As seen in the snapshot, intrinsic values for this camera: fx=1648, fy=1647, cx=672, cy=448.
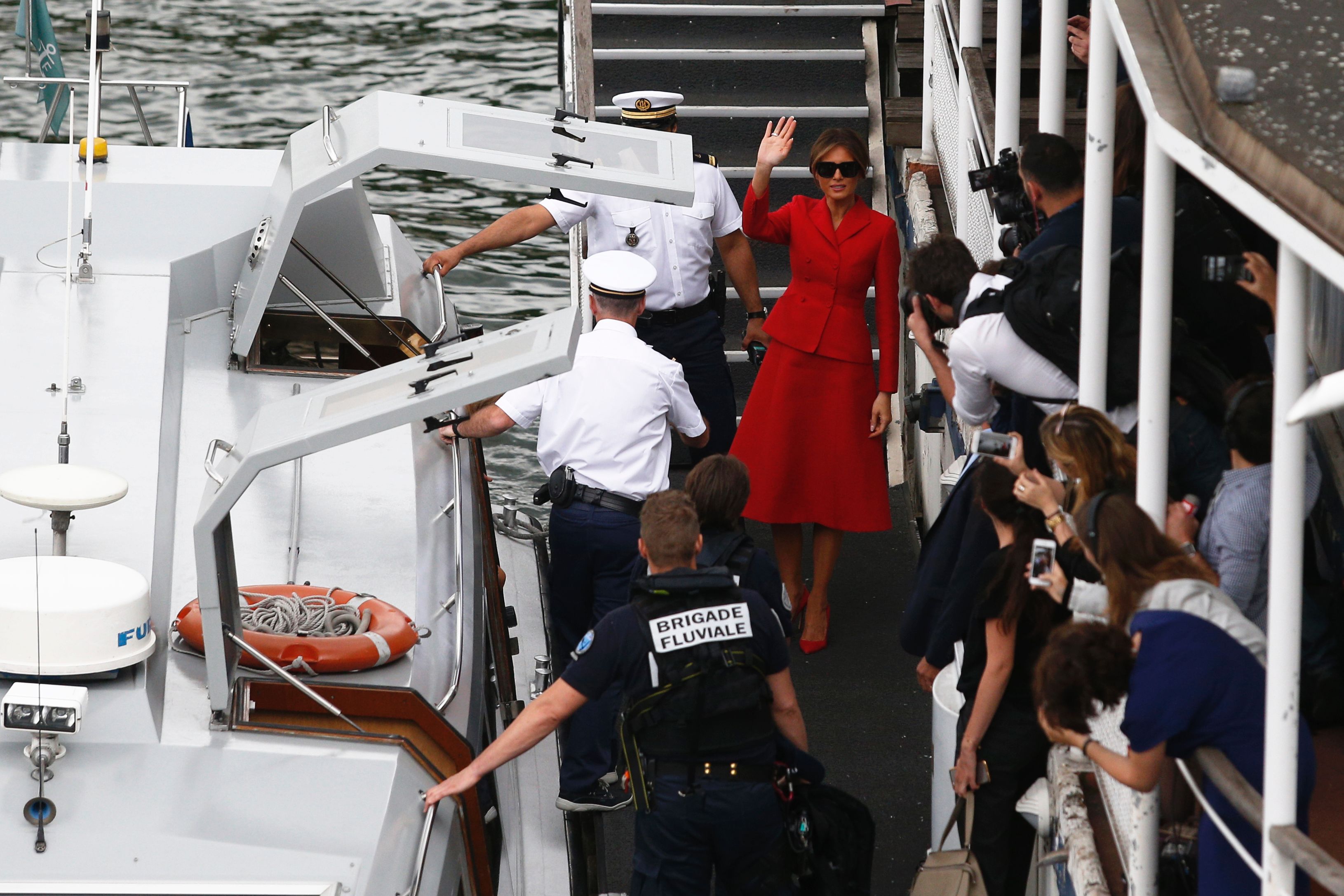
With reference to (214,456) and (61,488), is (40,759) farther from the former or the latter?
(214,456)

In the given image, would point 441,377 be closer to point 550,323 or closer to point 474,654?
point 550,323

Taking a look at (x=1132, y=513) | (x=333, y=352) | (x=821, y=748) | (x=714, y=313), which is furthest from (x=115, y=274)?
(x=1132, y=513)

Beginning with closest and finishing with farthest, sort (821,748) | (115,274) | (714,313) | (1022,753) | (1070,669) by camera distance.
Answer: (1070,669), (1022,753), (115,274), (821,748), (714,313)

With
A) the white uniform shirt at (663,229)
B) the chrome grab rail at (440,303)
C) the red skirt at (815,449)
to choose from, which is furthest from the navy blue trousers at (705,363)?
the chrome grab rail at (440,303)

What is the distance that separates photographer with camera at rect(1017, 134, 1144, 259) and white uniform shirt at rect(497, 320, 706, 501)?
148cm

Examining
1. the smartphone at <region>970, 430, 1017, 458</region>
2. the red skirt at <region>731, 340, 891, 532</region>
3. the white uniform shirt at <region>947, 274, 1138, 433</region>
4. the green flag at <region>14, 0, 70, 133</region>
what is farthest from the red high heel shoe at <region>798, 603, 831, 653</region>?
the green flag at <region>14, 0, 70, 133</region>

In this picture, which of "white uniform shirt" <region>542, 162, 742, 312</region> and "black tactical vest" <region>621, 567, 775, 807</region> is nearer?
"black tactical vest" <region>621, 567, 775, 807</region>

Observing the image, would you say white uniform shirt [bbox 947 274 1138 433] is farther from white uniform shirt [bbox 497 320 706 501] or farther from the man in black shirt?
white uniform shirt [bbox 497 320 706 501]

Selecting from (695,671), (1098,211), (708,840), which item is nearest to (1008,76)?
(1098,211)

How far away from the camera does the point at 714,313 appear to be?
22.2 feet

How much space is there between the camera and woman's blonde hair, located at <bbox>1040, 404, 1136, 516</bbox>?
3.46 m

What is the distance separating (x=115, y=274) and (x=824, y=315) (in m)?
2.62

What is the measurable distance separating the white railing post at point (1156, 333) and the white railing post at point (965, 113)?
3044 millimetres

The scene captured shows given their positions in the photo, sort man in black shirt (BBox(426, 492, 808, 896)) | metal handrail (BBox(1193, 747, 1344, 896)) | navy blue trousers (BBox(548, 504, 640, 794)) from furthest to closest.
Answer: navy blue trousers (BBox(548, 504, 640, 794))
man in black shirt (BBox(426, 492, 808, 896))
metal handrail (BBox(1193, 747, 1344, 896))
